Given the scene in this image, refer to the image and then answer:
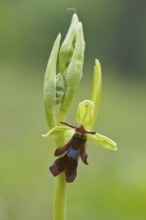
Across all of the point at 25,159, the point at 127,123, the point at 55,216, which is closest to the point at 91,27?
the point at 127,123

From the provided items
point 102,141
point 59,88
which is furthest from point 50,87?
point 102,141

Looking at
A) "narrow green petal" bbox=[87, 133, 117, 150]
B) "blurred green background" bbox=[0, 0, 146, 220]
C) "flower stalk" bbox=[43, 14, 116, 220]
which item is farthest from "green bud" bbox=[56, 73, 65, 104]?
"blurred green background" bbox=[0, 0, 146, 220]

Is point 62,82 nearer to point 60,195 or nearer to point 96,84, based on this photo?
point 96,84

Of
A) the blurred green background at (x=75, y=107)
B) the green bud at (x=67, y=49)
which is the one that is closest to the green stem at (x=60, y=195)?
the green bud at (x=67, y=49)

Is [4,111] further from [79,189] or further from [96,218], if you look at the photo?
[96,218]

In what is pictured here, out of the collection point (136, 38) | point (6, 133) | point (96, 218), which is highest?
point (136, 38)

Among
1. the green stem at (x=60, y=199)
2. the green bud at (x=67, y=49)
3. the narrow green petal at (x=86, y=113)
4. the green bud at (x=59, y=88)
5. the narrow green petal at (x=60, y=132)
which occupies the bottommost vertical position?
the green stem at (x=60, y=199)

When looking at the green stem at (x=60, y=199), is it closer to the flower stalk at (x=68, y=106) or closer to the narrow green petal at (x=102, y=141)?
the flower stalk at (x=68, y=106)

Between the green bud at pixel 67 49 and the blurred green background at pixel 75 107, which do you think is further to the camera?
the blurred green background at pixel 75 107
